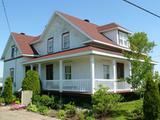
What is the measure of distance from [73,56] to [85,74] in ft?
8.89

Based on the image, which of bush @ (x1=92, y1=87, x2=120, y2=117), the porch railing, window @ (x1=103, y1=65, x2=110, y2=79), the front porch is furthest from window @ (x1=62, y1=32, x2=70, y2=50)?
bush @ (x1=92, y1=87, x2=120, y2=117)

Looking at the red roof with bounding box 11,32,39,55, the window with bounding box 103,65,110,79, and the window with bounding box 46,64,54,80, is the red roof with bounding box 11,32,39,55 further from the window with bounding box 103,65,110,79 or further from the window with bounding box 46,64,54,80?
the window with bounding box 103,65,110,79

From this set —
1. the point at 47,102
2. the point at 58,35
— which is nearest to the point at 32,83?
the point at 47,102

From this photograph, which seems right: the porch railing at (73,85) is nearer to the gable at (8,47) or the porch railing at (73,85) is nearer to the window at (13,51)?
the window at (13,51)

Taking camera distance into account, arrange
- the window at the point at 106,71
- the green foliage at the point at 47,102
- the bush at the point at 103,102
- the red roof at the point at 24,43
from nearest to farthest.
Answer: the bush at the point at 103,102
the green foliage at the point at 47,102
the window at the point at 106,71
the red roof at the point at 24,43

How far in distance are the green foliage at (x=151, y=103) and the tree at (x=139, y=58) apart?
2.40 metres

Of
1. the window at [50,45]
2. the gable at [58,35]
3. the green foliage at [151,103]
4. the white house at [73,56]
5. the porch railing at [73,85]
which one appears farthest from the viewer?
the window at [50,45]

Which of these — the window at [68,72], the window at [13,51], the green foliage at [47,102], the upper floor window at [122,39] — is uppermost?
the upper floor window at [122,39]

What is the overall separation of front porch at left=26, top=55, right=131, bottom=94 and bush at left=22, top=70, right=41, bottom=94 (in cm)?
115

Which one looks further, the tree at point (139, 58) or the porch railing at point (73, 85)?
the porch railing at point (73, 85)

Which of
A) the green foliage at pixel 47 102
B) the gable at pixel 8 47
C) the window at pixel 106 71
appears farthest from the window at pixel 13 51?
the window at pixel 106 71

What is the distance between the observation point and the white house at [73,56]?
1809 centimetres

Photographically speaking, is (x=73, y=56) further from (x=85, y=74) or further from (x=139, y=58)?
(x=139, y=58)

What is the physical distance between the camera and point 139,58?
14641 mm
